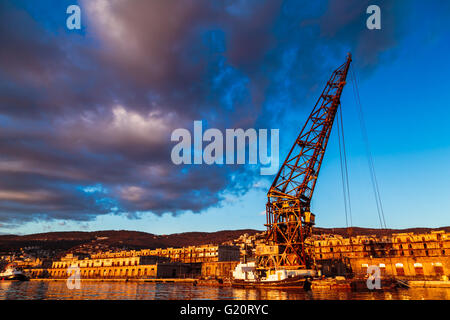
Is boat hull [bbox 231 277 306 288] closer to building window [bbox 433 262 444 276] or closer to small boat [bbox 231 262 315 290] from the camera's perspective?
small boat [bbox 231 262 315 290]

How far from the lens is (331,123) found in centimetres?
5969

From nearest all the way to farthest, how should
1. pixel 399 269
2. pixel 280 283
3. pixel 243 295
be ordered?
pixel 243 295
pixel 280 283
pixel 399 269

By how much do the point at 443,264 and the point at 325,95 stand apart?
171ft

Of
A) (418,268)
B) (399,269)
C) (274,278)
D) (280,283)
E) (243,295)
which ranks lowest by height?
(243,295)

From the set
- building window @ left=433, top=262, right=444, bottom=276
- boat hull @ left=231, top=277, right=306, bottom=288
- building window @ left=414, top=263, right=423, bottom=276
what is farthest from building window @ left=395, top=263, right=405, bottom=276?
boat hull @ left=231, top=277, right=306, bottom=288

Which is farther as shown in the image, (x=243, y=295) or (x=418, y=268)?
(x=418, y=268)

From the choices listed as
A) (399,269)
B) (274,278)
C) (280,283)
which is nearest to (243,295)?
(280,283)

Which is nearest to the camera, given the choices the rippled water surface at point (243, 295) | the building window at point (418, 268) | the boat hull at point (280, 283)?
the rippled water surface at point (243, 295)

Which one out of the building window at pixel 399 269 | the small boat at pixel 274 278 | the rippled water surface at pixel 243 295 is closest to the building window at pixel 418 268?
the building window at pixel 399 269

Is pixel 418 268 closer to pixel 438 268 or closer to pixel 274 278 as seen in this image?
pixel 438 268

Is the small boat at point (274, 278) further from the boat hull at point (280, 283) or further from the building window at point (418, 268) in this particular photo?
the building window at point (418, 268)

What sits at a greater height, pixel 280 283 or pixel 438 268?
pixel 438 268

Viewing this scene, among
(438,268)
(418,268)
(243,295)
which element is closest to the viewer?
(243,295)
